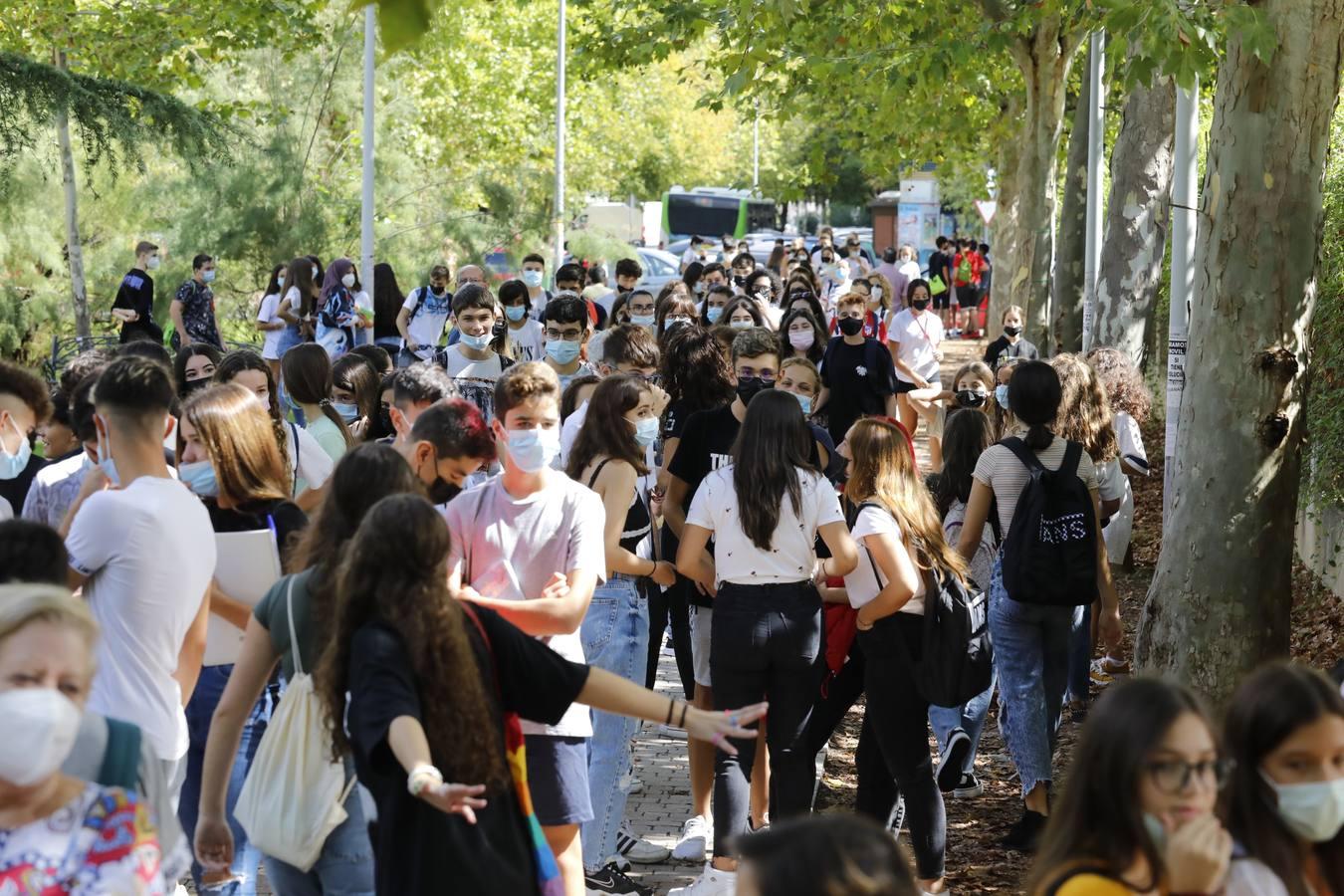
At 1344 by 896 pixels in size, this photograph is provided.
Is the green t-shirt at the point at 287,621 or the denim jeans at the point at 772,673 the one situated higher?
the green t-shirt at the point at 287,621

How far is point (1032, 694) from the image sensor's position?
713 cm

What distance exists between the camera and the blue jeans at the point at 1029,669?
7.13 meters

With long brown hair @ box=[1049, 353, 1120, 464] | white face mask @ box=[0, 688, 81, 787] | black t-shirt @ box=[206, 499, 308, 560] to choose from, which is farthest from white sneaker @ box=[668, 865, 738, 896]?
white face mask @ box=[0, 688, 81, 787]

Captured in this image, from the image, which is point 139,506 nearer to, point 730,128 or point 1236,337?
point 1236,337

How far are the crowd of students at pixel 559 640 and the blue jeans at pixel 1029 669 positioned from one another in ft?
0.05

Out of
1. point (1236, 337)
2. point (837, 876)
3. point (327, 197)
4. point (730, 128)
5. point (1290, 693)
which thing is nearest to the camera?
point (837, 876)

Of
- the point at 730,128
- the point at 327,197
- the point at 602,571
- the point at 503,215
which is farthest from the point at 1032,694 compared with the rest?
the point at 730,128

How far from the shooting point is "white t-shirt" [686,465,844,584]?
613 centimetres

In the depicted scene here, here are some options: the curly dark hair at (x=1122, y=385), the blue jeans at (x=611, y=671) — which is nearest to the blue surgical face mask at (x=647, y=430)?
the blue jeans at (x=611, y=671)

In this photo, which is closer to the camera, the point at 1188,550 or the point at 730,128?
the point at 1188,550

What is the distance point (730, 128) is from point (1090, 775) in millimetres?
79260

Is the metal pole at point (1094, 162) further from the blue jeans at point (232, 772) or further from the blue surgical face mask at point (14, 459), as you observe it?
the blue jeans at point (232, 772)

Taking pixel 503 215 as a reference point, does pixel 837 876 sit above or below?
below

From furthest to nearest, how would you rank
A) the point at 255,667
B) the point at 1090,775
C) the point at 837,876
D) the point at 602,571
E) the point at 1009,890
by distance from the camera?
the point at 1009,890 < the point at 602,571 < the point at 255,667 < the point at 1090,775 < the point at 837,876
